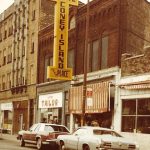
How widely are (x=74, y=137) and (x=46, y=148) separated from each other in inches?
192

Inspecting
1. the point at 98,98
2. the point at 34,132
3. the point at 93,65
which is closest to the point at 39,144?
the point at 34,132

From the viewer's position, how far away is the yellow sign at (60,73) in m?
34.4

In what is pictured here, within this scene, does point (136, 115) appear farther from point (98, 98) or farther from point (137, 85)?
point (98, 98)

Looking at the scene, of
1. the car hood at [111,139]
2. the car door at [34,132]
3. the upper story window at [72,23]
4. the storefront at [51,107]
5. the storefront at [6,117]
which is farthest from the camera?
the storefront at [6,117]

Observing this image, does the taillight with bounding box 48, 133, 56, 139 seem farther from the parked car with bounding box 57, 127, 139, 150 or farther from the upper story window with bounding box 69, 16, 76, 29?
the upper story window with bounding box 69, 16, 76, 29

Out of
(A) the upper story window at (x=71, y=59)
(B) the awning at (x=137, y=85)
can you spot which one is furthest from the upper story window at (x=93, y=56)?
(B) the awning at (x=137, y=85)

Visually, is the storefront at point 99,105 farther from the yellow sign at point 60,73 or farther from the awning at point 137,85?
the awning at point 137,85

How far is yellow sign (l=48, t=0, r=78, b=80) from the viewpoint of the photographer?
34906 millimetres

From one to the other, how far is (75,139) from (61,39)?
14072 millimetres

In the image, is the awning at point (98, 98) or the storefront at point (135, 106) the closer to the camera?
the storefront at point (135, 106)

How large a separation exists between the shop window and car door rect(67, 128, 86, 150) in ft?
20.0

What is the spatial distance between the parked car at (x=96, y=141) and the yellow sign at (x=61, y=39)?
Result: 11.9 metres

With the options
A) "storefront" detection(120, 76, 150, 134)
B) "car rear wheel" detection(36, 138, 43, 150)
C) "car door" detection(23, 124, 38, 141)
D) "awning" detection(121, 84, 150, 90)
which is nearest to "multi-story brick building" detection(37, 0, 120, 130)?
"storefront" detection(120, 76, 150, 134)

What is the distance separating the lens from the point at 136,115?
2841 cm
